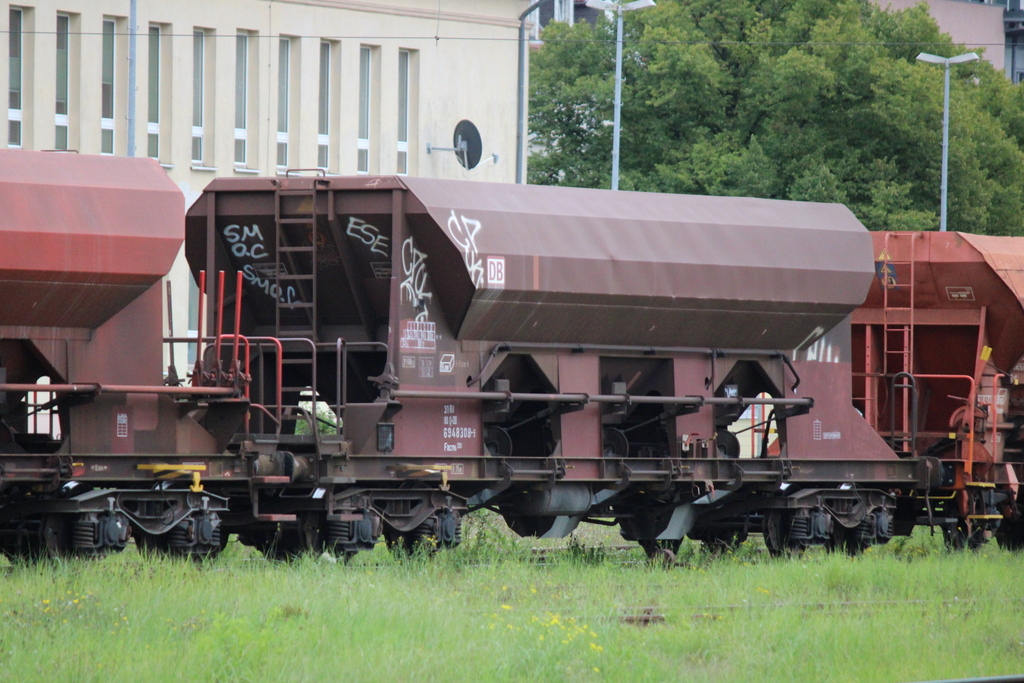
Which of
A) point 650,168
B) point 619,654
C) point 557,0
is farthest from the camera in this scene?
point 557,0

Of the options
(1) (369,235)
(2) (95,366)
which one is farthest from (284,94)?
(2) (95,366)

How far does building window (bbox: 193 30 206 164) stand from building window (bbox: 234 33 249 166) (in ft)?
2.33

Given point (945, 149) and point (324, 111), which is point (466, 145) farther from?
point (945, 149)

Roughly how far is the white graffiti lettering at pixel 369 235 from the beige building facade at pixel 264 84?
14636 mm

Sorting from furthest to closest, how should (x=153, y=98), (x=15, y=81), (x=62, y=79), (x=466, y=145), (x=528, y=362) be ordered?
(x=466, y=145)
(x=153, y=98)
(x=62, y=79)
(x=15, y=81)
(x=528, y=362)

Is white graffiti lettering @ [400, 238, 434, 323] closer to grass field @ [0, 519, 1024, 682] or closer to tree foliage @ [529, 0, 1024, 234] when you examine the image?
grass field @ [0, 519, 1024, 682]

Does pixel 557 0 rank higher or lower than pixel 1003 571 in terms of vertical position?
higher

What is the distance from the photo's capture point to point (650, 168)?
4253 centimetres

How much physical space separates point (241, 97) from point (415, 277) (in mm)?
19011

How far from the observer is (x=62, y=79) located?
28.7 metres

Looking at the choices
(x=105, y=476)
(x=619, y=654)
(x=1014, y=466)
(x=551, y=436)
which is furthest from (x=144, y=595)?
(x=1014, y=466)

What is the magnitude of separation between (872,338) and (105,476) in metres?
9.78

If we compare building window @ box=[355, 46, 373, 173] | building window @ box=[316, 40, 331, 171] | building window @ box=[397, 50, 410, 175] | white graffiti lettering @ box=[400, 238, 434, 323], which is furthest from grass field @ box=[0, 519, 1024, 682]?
building window @ box=[397, 50, 410, 175]

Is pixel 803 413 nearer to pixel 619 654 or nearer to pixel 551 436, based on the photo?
pixel 551 436
